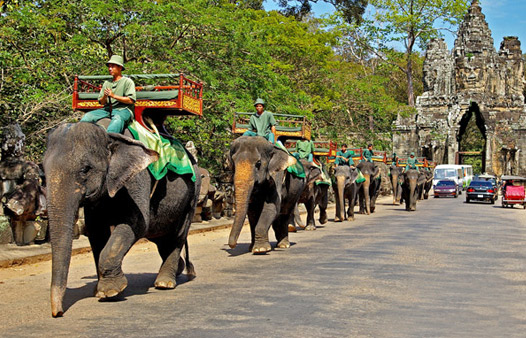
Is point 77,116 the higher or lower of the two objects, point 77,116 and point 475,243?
the higher

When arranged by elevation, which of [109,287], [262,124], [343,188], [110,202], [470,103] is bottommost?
[109,287]

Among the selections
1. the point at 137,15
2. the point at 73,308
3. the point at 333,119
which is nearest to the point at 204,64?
the point at 137,15

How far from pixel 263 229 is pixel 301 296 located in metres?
4.72

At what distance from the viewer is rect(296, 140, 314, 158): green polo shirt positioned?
1930 cm

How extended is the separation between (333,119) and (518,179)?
10.5m

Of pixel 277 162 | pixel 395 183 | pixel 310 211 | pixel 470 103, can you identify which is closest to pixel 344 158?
pixel 310 211

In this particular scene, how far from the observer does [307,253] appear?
520 inches

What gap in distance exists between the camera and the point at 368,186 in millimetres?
27656

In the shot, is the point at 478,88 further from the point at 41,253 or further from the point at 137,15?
the point at 41,253

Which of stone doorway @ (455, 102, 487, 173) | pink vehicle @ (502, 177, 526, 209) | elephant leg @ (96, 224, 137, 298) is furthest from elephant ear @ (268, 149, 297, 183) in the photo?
stone doorway @ (455, 102, 487, 173)

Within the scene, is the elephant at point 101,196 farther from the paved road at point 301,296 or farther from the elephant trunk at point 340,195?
the elephant trunk at point 340,195

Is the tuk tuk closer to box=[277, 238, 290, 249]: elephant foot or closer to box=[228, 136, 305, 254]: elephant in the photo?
box=[277, 238, 290, 249]: elephant foot

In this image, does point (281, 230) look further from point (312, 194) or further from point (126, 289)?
point (126, 289)

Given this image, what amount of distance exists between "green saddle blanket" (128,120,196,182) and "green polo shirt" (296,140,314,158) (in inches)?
387
